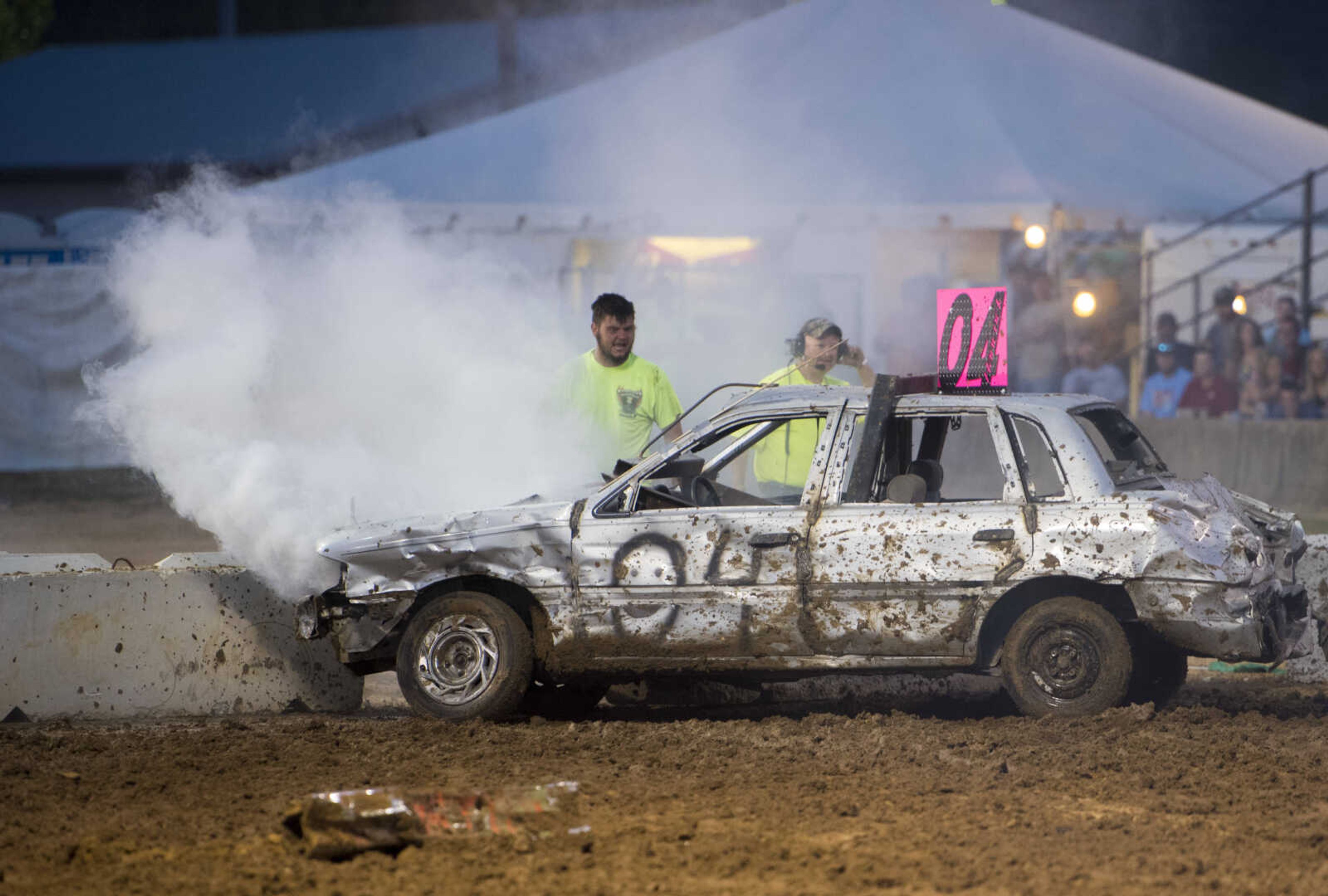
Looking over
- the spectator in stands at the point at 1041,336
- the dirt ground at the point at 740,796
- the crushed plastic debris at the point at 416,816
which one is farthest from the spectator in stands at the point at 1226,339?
the crushed plastic debris at the point at 416,816

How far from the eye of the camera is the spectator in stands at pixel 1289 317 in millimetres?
16812

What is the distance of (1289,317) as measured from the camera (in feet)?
55.2

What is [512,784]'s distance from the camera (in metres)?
5.82

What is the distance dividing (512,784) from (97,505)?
13222mm

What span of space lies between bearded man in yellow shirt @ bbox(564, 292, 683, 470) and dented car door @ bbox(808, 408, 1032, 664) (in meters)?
1.97

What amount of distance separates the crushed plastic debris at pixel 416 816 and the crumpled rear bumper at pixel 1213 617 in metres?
2.76

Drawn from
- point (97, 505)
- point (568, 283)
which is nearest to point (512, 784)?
point (568, 283)

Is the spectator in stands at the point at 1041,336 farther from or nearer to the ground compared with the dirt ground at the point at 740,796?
farther from the ground

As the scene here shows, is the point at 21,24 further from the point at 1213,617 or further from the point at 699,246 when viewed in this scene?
the point at 1213,617

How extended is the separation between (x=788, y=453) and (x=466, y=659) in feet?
7.32

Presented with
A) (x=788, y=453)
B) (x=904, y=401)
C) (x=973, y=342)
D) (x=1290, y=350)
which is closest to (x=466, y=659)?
(x=788, y=453)

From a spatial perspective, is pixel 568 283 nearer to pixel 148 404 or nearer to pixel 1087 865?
pixel 148 404

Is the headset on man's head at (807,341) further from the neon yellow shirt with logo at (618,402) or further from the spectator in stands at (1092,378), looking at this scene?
the spectator in stands at (1092,378)

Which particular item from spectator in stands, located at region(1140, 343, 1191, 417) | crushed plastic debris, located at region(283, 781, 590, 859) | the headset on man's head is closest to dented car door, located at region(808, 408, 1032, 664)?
crushed plastic debris, located at region(283, 781, 590, 859)
